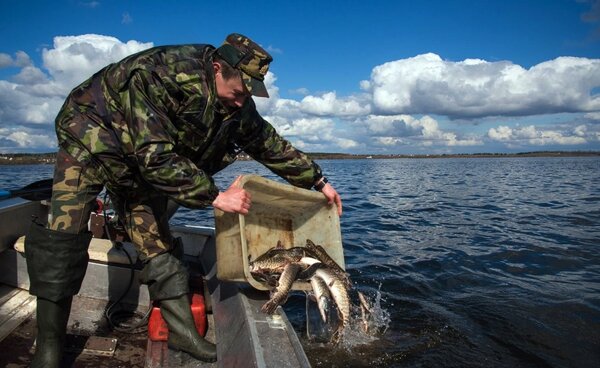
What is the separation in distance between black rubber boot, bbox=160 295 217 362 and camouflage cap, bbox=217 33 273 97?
1748 mm

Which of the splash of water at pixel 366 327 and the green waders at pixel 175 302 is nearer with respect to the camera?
the green waders at pixel 175 302

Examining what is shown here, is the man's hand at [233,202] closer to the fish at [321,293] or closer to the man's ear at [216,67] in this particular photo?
the man's ear at [216,67]

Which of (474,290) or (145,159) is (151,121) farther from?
(474,290)

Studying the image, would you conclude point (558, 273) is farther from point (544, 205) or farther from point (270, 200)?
point (544, 205)

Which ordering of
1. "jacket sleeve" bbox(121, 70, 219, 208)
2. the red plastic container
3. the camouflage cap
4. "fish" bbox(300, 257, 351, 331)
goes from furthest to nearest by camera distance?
"fish" bbox(300, 257, 351, 331) < the red plastic container < the camouflage cap < "jacket sleeve" bbox(121, 70, 219, 208)

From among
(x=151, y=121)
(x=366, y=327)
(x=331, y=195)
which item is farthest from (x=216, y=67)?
(x=366, y=327)

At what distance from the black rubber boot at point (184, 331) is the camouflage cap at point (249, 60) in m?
1.75

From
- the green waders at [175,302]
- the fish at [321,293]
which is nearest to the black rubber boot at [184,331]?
the green waders at [175,302]

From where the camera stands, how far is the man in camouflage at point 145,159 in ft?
9.46

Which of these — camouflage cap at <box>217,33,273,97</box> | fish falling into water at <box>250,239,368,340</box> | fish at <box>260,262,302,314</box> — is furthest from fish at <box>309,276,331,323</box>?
camouflage cap at <box>217,33,273,97</box>

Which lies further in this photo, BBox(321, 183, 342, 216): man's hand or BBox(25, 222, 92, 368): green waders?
BBox(321, 183, 342, 216): man's hand

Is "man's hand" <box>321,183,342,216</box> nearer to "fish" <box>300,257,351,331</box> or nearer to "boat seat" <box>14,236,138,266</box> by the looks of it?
"fish" <box>300,257,351,331</box>

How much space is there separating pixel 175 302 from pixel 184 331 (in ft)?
0.77

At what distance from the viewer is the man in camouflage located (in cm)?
288
